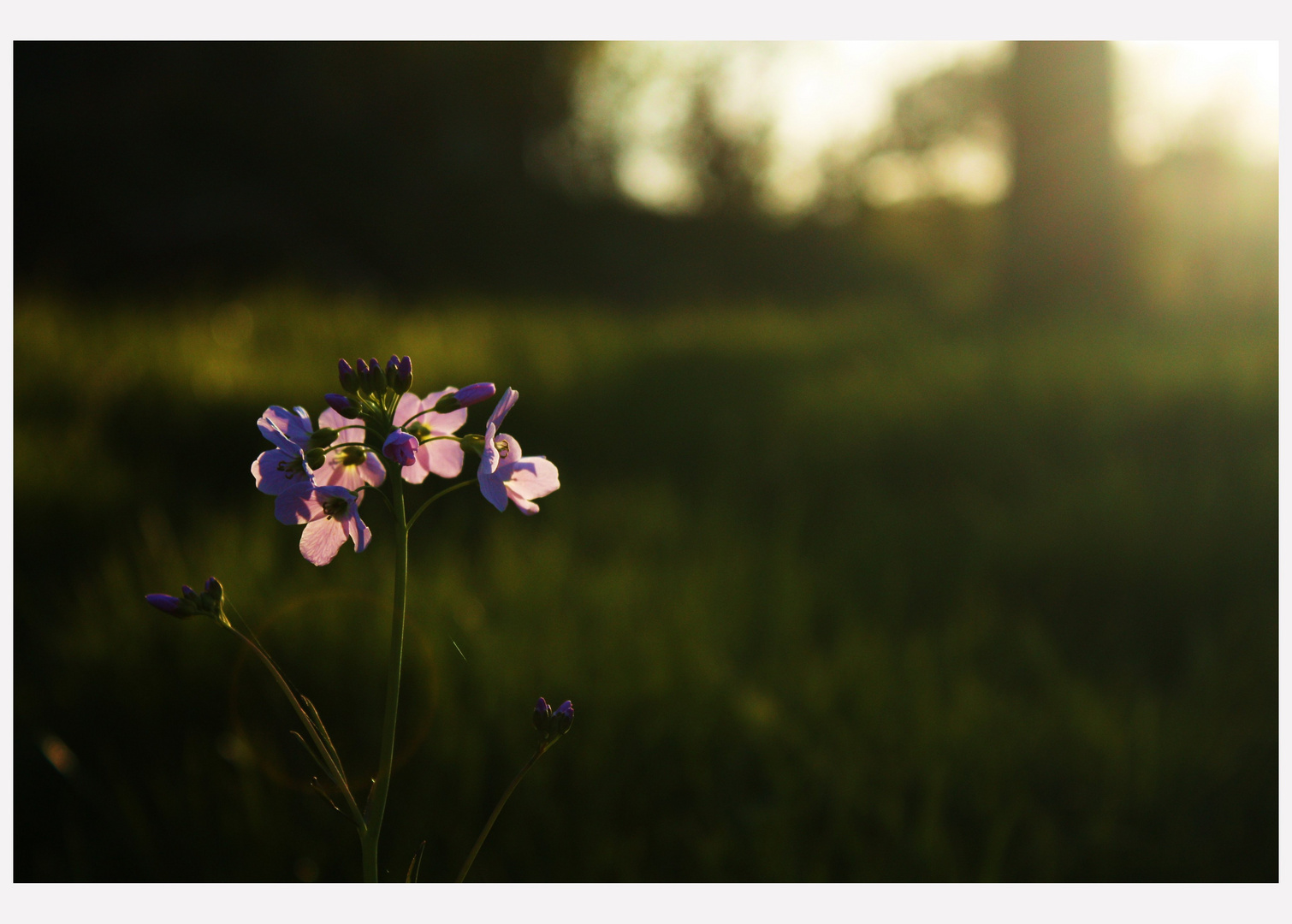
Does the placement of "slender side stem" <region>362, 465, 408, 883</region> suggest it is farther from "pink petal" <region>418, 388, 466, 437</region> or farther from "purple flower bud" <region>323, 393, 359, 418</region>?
"pink petal" <region>418, 388, 466, 437</region>

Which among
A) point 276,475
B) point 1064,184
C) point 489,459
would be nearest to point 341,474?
point 276,475

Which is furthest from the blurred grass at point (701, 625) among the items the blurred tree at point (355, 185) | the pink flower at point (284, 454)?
the blurred tree at point (355, 185)

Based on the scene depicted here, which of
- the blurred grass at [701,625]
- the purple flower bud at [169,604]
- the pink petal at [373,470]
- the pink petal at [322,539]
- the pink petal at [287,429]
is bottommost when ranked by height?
the blurred grass at [701,625]

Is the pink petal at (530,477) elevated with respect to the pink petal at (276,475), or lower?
lower

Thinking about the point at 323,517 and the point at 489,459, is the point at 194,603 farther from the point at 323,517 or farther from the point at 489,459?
the point at 489,459

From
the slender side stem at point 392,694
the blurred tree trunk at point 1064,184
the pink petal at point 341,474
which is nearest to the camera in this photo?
the slender side stem at point 392,694

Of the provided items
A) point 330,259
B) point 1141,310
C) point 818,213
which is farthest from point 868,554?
point 818,213

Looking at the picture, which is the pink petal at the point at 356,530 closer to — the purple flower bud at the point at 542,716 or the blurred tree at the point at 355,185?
the purple flower bud at the point at 542,716
